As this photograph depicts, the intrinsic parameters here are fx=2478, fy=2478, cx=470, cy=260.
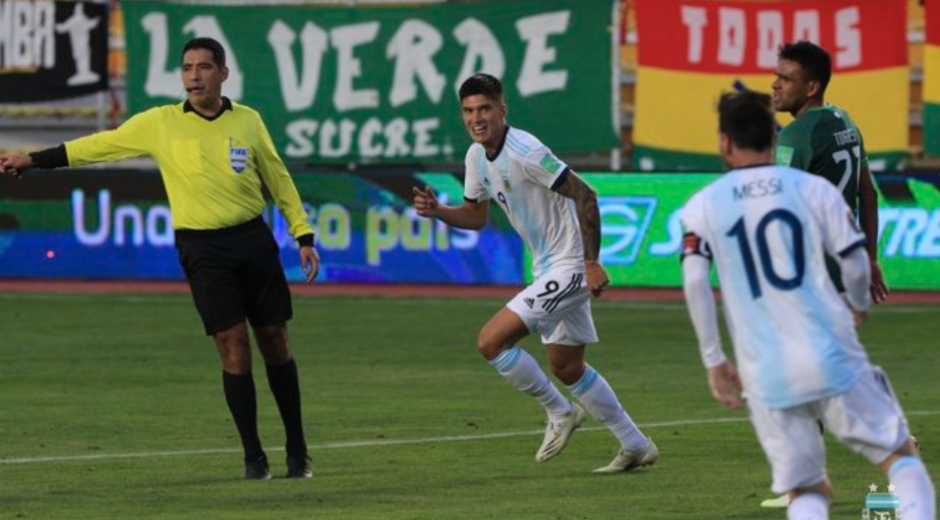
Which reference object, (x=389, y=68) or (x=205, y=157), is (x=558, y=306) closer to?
(x=205, y=157)

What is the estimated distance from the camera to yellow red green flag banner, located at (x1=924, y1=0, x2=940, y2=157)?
1009 inches

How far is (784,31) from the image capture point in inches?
1009

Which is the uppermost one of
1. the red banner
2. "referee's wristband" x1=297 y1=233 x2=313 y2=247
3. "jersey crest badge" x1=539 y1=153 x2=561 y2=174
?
the red banner

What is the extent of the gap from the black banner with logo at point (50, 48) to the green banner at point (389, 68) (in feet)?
1.33

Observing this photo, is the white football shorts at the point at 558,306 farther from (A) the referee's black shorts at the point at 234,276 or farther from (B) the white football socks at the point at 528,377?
(A) the referee's black shorts at the point at 234,276

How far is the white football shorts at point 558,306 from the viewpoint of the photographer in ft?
40.4

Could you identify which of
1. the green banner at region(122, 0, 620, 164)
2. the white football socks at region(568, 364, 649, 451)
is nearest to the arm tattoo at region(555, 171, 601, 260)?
the white football socks at region(568, 364, 649, 451)

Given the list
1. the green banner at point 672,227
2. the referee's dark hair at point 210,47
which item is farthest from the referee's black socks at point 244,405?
the green banner at point 672,227

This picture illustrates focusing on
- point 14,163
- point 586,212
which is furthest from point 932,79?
point 14,163

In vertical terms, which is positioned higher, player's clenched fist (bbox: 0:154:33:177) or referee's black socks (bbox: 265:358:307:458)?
player's clenched fist (bbox: 0:154:33:177)

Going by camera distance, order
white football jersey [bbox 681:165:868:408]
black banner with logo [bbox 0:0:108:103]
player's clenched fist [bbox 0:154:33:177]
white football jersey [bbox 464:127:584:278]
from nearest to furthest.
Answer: white football jersey [bbox 681:165:868:408] < player's clenched fist [bbox 0:154:33:177] < white football jersey [bbox 464:127:584:278] < black banner with logo [bbox 0:0:108:103]

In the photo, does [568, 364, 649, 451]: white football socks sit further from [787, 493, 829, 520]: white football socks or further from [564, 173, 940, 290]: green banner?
[564, 173, 940, 290]: green banner

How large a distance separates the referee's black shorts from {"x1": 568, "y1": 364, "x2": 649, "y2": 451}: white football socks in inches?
60.3

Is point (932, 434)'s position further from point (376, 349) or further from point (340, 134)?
point (340, 134)
